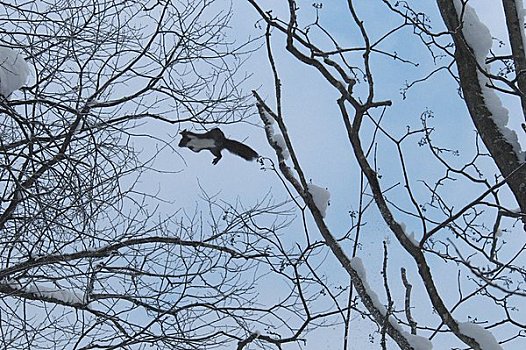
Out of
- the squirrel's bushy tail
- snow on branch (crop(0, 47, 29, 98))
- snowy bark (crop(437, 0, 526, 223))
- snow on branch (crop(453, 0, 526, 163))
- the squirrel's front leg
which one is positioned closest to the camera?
snowy bark (crop(437, 0, 526, 223))

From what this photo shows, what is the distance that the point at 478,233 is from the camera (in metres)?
2.05

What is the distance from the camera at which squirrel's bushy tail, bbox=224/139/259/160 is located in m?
3.49

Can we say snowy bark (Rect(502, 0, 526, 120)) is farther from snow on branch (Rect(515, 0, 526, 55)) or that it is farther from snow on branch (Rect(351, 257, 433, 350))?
snow on branch (Rect(351, 257, 433, 350))

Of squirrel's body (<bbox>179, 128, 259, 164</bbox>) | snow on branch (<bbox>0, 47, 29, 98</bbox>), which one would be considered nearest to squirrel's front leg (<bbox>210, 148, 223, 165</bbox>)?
squirrel's body (<bbox>179, 128, 259, 164</bbox>)

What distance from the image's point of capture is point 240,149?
3.59 meters

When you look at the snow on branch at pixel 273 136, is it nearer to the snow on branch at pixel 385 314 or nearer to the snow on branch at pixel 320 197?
the snow on branch at pixel 320 197

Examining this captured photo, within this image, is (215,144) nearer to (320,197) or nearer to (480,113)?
(320,197)

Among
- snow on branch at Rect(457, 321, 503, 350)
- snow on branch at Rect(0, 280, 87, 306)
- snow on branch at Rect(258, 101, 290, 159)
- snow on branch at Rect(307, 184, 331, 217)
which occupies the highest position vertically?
snow on branch at Rect(0, 280, 87, 306)

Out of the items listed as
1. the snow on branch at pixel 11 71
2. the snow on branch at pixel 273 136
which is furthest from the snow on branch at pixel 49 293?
the snow on branch at pixel 273 136

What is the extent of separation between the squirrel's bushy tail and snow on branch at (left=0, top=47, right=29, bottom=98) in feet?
3.72

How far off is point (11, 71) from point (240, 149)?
4.03 ft

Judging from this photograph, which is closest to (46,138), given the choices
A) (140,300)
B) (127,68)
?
(127,68)

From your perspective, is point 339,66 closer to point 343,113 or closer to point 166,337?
point 343,113

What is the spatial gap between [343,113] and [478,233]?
593 millimetres
